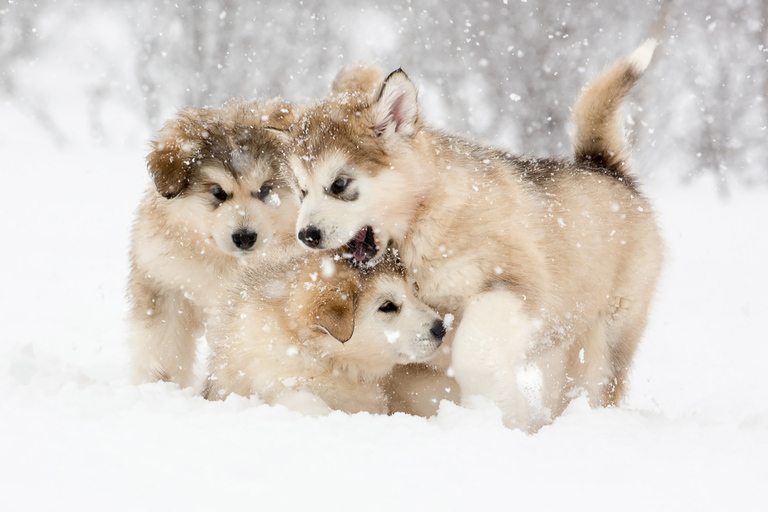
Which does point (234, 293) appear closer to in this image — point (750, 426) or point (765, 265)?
point (750, 426)

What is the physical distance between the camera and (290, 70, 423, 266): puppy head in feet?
9.29

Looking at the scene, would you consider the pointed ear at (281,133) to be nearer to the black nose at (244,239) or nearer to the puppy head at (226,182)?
the puppy head at (226,182)

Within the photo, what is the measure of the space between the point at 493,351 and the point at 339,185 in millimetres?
894

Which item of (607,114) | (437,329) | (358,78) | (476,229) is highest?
(358,78)

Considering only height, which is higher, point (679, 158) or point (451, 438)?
point (679, 158)

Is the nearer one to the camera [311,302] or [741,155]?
[311,302]

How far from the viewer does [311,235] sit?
271 cm

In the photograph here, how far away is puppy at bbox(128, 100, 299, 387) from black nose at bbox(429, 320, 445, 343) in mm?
854

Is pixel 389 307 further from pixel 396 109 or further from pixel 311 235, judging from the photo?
pixel 396 109

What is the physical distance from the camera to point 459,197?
297 cm

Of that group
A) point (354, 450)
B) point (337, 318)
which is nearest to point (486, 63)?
point (337, 318)

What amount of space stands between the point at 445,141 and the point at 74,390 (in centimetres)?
188

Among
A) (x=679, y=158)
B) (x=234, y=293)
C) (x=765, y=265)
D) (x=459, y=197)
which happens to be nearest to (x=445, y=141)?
(x=459, y=197)

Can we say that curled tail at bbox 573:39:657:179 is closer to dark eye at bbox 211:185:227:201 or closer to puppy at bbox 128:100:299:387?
puppy at bbox 128:100:299:387
